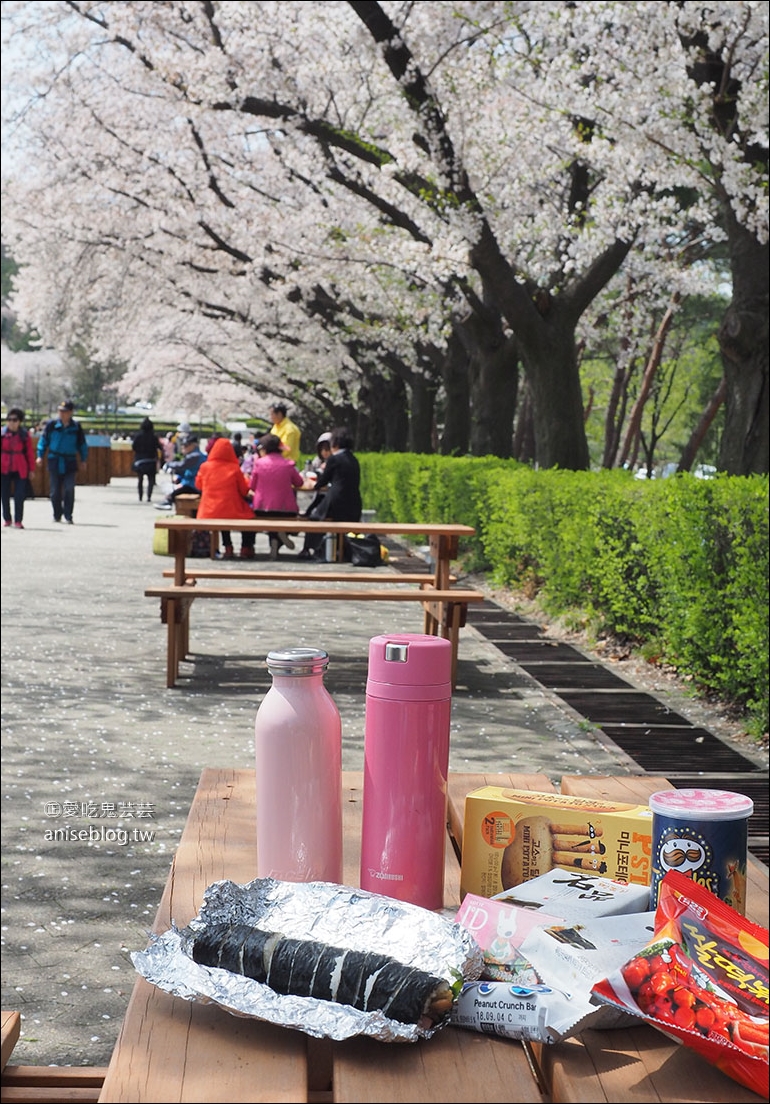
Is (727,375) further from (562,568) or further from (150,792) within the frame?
(150,792)

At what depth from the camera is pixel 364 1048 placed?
1.37 metres

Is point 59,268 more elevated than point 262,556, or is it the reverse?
point 59,268

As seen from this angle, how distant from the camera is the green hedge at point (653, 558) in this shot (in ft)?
22.0

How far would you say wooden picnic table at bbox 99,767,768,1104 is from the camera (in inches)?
50.2

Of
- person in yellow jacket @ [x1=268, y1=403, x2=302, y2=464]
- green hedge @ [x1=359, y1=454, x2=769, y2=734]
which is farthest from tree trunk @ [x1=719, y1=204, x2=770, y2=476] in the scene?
person in yellow jacket @ [x1=268, y1=403, x2=302, y2=464]

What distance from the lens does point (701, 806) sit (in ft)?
5.12

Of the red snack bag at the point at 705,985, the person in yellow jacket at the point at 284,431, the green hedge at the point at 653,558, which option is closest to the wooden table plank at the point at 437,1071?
the red snack bag at the point at 705,985

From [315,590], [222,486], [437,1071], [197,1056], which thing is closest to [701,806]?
[437,1071]

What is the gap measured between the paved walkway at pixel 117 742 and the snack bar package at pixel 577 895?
0.36 metres

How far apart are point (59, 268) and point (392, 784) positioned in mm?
A: 25640

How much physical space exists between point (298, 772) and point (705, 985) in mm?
648

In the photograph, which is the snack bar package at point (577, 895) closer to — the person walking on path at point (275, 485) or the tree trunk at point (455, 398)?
the person walking on path at point (275, 485)

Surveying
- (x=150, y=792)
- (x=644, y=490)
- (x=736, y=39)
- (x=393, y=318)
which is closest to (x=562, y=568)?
(x=644, y=490)

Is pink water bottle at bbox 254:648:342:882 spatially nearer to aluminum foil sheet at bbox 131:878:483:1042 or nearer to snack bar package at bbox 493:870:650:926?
aluminum foil sheet at bbox 131:878:483:1042
